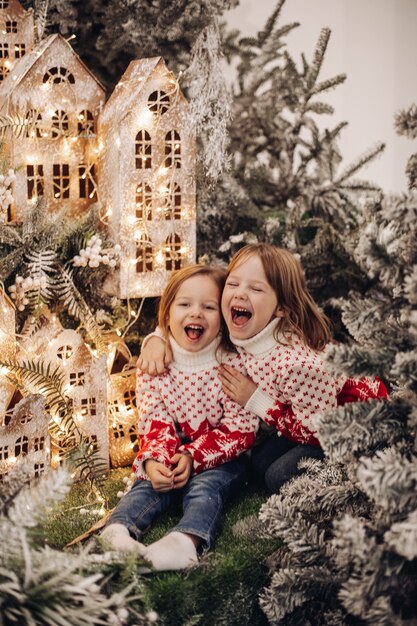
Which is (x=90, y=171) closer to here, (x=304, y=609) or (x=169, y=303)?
(x=169, y=303)

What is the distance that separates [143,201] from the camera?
278cm

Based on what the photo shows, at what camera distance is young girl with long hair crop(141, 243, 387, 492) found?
249cm

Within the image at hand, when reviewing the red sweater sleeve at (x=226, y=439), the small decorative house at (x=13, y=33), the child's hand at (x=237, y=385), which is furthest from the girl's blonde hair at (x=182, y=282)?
the small decorative house at (x=13, y=33)

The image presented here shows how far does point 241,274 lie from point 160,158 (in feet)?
1.86

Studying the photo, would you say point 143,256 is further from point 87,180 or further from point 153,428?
point 153,428

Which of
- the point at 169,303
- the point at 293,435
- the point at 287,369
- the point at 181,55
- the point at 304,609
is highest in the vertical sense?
the point at 181,55

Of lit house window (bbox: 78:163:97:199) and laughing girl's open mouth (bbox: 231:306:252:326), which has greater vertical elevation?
lit house window (bbox: 78:163:97:199)

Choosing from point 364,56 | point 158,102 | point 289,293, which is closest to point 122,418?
point 289,293

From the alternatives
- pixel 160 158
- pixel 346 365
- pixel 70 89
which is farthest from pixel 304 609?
pixel 70 89

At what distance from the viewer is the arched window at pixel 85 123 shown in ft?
9.16

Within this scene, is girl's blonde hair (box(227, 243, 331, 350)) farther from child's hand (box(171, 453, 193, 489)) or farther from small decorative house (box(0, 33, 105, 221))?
small decorative house (box(0, 33, 105, 221))

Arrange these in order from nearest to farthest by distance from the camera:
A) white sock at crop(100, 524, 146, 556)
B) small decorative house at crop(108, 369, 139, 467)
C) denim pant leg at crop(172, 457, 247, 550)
A: 1. white sock at crop(100, 524, 146, 556)
2. denim pant leg at crop(172, 457, 247, 550)
3. small decorative house at crop(108, 369, 139, 467)

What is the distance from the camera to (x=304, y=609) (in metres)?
2.02

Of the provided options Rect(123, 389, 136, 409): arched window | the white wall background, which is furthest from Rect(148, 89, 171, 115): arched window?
the white wall background
